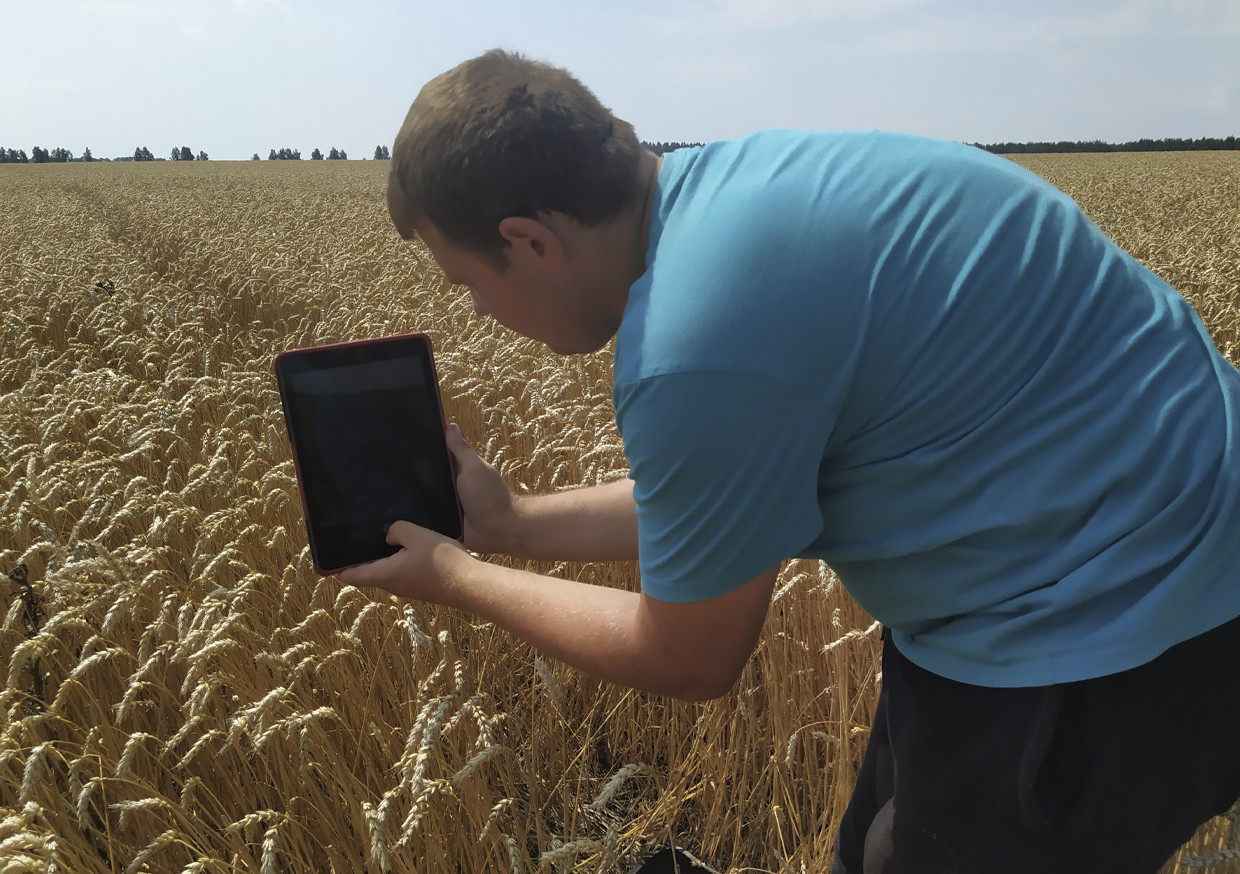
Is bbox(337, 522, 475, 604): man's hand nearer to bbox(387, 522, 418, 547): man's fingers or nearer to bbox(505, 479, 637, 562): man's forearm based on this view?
bbox(387, 522, 418, 547): man's fingers

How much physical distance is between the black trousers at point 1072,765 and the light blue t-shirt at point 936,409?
2.0 inches

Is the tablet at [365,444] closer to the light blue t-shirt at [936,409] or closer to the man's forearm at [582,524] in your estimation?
the man's forearm at [582,524]

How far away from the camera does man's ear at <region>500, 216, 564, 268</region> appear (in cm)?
94

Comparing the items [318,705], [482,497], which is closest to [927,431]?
[482,497]

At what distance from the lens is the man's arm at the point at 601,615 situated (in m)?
0.96

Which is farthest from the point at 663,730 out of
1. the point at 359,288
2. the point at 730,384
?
the point at 359,288

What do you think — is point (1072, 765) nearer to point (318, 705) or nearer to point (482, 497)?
Result: point (482, 497)

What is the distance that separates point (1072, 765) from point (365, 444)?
3.86 ft

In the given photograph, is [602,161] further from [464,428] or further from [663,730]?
[464,428]

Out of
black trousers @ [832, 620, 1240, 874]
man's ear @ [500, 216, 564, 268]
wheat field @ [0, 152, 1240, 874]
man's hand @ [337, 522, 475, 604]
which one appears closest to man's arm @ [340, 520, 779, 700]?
man's hand @ [337, 522, 475, 604]

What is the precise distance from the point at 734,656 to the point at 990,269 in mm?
543

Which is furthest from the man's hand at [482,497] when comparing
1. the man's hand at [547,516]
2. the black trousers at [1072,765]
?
the black trousers at [1072,765]

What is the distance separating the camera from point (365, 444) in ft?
4.77

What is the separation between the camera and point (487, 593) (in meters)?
1.23
